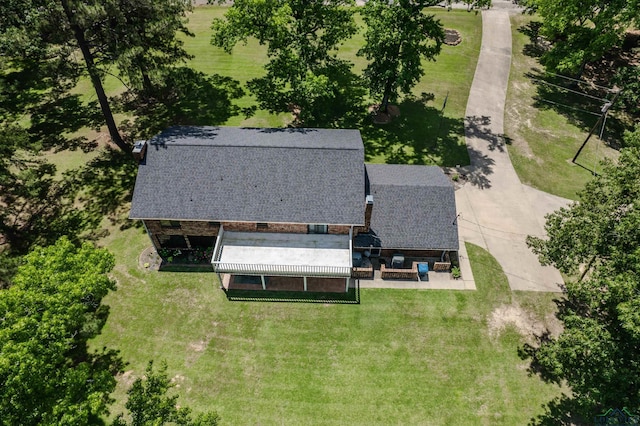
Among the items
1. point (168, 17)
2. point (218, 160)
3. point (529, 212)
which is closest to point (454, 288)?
point (529, 212)

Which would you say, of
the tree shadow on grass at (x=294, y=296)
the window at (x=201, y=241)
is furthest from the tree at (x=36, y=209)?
the tree shadow on grass at (x=294, y=296)

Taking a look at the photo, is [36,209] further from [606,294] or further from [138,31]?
[606,294]

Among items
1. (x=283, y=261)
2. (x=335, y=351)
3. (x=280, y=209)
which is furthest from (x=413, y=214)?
(x=335, y=351)

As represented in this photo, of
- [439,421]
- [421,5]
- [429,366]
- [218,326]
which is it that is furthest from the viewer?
[421,5]

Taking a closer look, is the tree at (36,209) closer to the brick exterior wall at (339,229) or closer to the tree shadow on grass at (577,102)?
the brick exterior wall at (339,229)

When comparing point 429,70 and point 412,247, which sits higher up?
point 429,70

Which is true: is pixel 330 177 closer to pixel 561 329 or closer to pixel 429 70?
pixel 561 329
